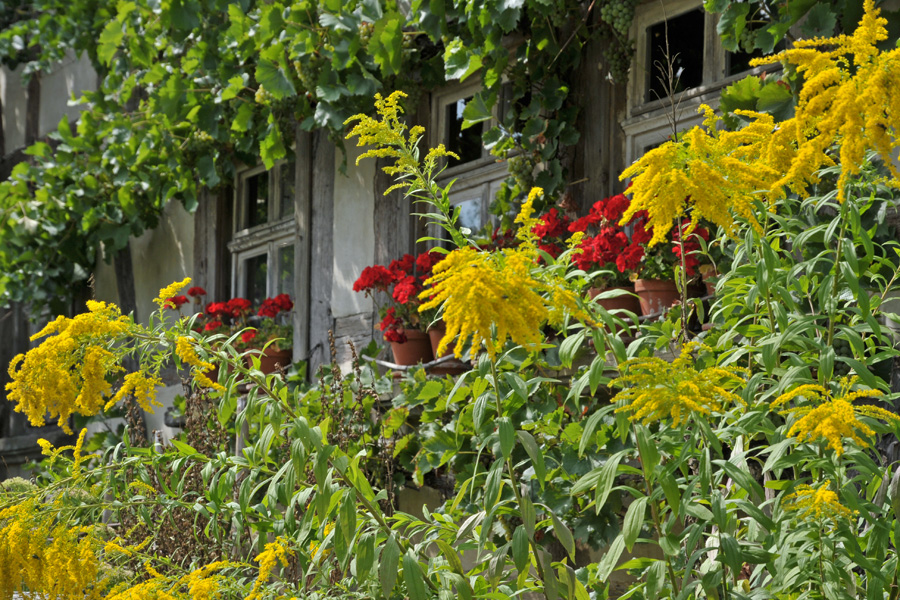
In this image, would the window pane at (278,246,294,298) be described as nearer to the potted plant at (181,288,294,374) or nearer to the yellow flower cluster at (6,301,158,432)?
the potted plant at (181,288,294,374)

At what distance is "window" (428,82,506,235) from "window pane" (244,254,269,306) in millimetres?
1540

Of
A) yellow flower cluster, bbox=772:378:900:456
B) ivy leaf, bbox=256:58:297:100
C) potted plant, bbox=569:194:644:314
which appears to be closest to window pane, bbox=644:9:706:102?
potted plant, bbox=569:194:644:314

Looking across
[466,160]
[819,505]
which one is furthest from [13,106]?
[819,505]

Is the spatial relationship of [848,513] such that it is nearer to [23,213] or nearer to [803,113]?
[803,113]

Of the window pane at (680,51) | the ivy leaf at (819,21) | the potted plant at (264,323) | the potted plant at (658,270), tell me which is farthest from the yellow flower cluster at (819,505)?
the potted plant at (264,323)

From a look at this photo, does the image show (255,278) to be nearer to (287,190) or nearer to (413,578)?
(287,190)

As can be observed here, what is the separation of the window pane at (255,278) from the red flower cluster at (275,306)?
0.75 metres

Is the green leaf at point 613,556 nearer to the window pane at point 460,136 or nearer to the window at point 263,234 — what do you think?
the window pane at point 460,136

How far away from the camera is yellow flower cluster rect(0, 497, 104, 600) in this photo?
2.00 meters

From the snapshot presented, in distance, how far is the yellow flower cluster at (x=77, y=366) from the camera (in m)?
1.88

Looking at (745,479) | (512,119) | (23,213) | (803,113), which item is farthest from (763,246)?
(23,213)

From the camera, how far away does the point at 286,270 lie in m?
5.54

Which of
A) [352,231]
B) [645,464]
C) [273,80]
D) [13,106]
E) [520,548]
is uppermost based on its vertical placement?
[13,106]

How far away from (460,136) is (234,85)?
1.28m
